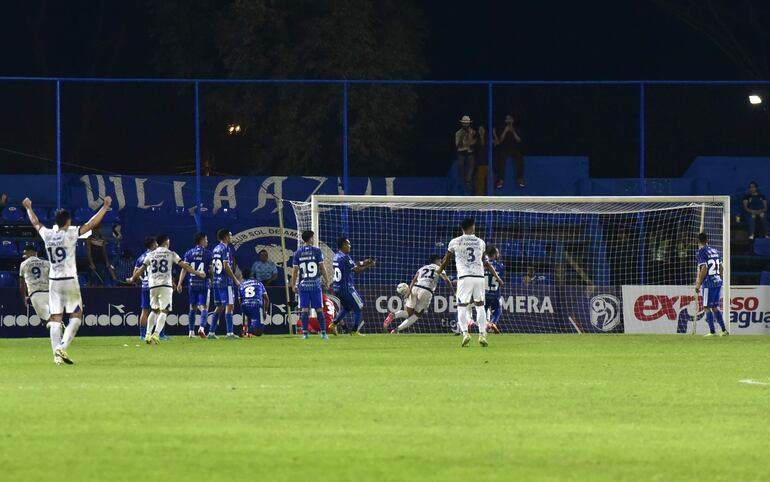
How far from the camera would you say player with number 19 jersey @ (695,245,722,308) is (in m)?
30.1

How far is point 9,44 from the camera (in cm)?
5344

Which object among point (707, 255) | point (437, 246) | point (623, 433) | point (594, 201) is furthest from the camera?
point (437, 246)

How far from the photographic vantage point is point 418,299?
31.0m

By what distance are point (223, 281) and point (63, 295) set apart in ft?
34.1

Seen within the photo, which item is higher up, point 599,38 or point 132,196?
point 599,38

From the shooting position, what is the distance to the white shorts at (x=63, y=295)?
19328 mm

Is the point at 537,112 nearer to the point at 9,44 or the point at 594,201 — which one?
the point at 594,201

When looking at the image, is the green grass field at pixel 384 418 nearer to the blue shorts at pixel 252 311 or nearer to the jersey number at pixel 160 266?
the jersey number at pixel 160 266

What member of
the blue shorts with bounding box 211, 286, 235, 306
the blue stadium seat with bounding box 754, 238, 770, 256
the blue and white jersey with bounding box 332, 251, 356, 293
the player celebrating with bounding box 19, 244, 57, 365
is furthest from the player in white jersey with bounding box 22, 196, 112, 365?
the blue stadium seat with bounding box 754, 238, 770, 256

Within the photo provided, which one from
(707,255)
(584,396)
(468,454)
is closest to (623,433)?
(468,454)

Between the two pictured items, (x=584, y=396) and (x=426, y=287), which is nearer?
(x=584, y=396)

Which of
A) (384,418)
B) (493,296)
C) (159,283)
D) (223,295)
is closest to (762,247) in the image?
(493,296)

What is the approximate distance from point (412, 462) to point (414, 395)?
16.0ft

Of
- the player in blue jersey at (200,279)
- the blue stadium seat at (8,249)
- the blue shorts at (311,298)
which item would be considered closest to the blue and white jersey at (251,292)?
the player in blue jersey at (200,279)
